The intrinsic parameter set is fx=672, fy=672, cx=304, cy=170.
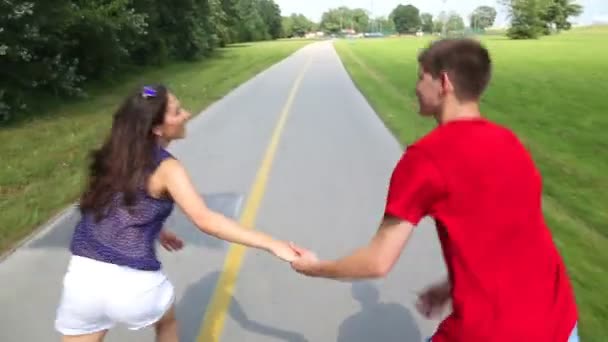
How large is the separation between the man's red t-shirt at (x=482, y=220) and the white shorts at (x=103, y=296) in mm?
1370

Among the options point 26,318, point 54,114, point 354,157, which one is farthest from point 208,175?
point 54,114

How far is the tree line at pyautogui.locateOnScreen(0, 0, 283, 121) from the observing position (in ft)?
52.8

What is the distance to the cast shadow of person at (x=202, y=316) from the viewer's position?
183 inches

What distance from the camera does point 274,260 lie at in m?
6.24

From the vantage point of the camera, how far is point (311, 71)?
1399 inches

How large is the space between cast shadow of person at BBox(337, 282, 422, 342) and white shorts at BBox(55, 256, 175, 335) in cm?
196

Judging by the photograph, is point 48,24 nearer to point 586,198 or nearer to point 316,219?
point 316,219

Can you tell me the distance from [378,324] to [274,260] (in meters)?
1.67

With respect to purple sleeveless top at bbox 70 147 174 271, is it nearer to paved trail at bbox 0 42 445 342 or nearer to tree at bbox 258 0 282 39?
paved trail at bbox 0 42 445 342

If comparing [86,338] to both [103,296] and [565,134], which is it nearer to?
[103,296]

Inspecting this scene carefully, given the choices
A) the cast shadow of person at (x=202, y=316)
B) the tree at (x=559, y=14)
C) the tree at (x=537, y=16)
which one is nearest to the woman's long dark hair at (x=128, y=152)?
the cast shadow of person at (x=202, y=316)

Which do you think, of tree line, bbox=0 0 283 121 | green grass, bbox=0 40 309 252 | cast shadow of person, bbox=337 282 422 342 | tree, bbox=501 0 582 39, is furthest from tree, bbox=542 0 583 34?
cast shadow of person, bbox=337 282 422 342

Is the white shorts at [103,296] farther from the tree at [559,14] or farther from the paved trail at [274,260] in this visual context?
the tree at [559,14]

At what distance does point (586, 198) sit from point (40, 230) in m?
6.67
